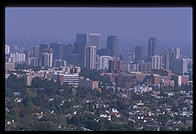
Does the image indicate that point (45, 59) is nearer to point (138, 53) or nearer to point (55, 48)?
point (55, 48)

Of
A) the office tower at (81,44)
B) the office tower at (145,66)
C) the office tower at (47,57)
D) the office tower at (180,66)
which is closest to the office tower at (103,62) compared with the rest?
the office tower at (81,44)

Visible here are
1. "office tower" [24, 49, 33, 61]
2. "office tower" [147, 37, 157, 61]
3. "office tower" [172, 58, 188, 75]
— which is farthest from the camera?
"office tower" [24, 49, 33, 61]

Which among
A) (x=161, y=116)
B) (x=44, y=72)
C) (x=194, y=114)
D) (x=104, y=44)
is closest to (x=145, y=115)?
(x=161, y=116)

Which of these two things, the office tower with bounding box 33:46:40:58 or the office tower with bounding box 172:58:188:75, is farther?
the office tower with bounding box 33:46:40:58

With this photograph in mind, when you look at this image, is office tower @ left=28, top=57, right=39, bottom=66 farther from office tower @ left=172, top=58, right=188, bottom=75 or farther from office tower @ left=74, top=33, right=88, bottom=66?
office tower @ left=172, top=58, right=188, bottom=75

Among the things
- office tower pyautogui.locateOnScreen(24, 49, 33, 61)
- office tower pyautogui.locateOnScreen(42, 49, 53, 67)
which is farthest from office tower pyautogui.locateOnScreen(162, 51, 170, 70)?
office tower pyautogui.locateOnScreen(24, 49, 33, 61)

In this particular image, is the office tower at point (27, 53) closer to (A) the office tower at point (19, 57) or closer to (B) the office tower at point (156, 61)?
(A) the office tower at point (19, 57)

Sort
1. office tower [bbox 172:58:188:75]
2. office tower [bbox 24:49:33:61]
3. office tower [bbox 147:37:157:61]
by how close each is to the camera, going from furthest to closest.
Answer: office tower [bbox 24:49:33:61], office tower [bbox 147:37:157:61], office tower [bbox 172:58:188:75]

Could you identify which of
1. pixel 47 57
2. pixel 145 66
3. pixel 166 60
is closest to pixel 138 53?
pixel 145 66
